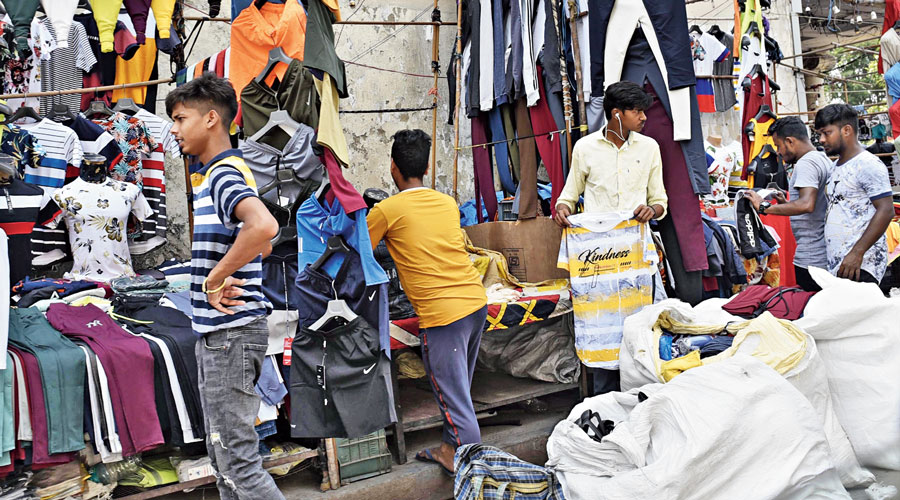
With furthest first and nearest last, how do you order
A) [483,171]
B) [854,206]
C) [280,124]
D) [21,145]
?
[483,171] → [854,206] → [21,145] → [280,124]

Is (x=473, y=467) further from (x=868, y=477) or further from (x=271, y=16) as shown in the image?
(x=271, y=16)

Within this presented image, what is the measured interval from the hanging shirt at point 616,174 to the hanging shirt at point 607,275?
159 millimetres

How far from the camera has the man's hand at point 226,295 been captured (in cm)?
255

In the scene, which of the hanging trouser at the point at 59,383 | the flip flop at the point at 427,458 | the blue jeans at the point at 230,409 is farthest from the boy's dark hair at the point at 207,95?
the flip flop at the point at 427,458

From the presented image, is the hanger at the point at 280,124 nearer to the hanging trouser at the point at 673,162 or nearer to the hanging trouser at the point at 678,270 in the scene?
the hanging trouser at the point at 673,162

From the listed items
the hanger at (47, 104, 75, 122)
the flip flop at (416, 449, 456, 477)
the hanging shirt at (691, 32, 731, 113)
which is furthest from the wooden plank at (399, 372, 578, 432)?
the hanging shirt at (691, 32, 731, 113)

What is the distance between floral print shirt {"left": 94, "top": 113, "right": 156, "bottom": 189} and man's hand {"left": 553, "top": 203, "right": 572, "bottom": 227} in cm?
276

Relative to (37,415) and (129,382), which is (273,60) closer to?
(129,382)

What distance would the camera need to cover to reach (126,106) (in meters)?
4.85

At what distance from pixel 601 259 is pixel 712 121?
3.51m

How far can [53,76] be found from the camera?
187 inches

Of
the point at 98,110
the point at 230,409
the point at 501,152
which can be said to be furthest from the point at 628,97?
the point at 98,110

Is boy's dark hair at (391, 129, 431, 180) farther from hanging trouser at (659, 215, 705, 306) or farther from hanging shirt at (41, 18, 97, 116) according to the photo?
hanging shirt at (41, 18, 97, 116)

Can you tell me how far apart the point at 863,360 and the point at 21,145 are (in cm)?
490
